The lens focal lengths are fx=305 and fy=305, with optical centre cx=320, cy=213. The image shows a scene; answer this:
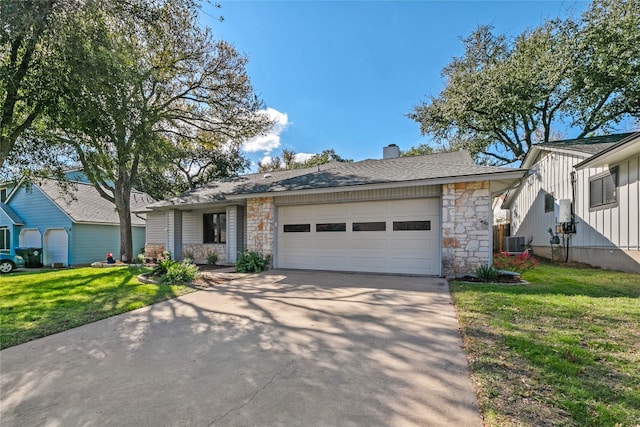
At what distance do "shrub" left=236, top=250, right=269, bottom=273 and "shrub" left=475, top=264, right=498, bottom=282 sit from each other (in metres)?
6.28

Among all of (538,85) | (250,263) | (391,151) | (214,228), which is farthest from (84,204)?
(538,85)

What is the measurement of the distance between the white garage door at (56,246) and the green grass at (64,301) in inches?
355

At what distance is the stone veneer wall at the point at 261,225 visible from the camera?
10312 millimetres

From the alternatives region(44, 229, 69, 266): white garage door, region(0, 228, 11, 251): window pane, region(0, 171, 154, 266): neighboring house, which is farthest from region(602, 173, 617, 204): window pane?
region(0, 228, 11, 251): window pane

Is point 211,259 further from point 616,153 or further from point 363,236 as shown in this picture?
point 616,153

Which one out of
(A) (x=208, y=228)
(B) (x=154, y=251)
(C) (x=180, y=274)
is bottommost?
(B) (x=154, y=251)

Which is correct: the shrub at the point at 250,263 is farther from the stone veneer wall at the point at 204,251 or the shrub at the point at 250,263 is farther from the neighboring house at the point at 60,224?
the neighboring house at the point at 60,224

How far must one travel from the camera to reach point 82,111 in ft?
21.5

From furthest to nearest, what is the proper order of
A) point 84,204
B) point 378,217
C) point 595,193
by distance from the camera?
point 84,204, point 595,193, point 378,217

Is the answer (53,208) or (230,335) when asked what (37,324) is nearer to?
(230,335)

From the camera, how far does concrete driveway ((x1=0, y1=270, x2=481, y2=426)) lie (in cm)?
228

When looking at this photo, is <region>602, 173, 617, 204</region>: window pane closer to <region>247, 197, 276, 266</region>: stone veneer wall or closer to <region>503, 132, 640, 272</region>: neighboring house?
<region>503, 132, 640, 272</region>: neighboring house

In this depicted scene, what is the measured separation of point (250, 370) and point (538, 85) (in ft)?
65.0

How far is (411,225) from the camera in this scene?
28.1 ft
